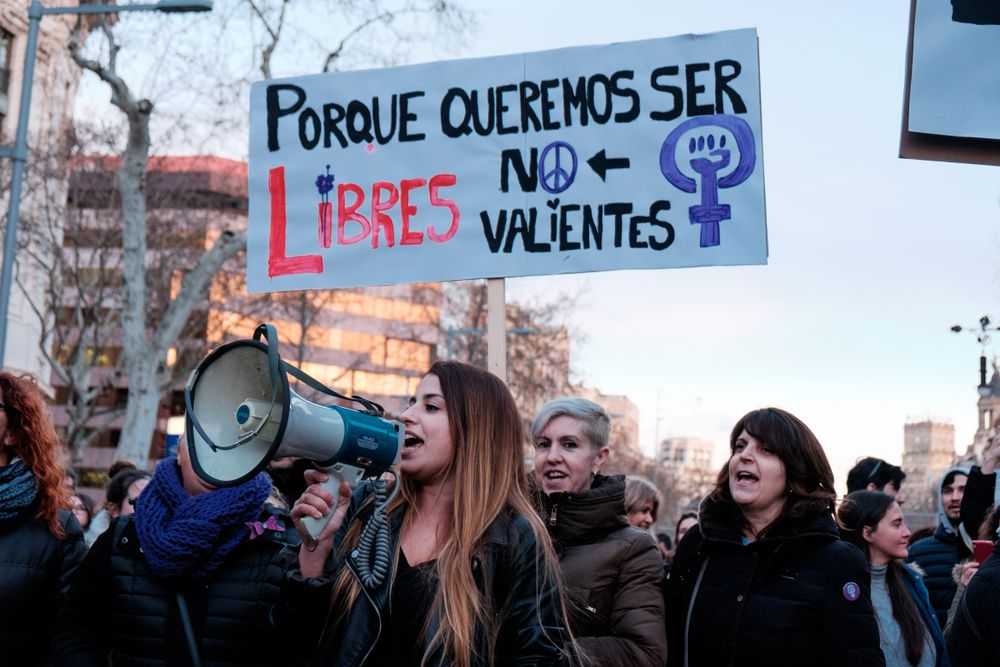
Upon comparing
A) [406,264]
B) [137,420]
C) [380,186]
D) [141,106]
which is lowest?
[137,420]

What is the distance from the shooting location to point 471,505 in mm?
3105

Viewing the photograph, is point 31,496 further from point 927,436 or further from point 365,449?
point 927,436

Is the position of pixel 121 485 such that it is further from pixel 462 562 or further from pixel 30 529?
pixel 462 562

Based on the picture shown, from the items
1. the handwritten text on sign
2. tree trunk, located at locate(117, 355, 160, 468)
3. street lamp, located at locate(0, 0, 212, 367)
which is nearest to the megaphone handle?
the handwritten text on sign

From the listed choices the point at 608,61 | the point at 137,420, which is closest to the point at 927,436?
the point at 137,420

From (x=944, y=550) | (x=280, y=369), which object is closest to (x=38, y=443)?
(x=280, y=369)

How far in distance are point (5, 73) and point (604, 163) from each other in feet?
85.3

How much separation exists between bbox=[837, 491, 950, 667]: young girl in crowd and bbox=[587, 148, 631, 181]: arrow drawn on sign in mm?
1750

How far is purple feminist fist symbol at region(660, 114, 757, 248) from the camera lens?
15.8ft

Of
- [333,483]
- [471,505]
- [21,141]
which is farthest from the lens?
[21,141]

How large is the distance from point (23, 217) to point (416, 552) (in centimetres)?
2249

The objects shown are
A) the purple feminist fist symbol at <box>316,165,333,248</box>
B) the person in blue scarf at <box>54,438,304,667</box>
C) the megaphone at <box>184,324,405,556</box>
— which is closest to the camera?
the megaphone at <box>184,324,405,556</box>

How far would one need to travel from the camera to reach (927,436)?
307 feet

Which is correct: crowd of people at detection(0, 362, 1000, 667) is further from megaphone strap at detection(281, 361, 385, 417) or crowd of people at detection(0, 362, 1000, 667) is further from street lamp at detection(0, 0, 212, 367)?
street lamp at detection(0, 0, 212, 367)
